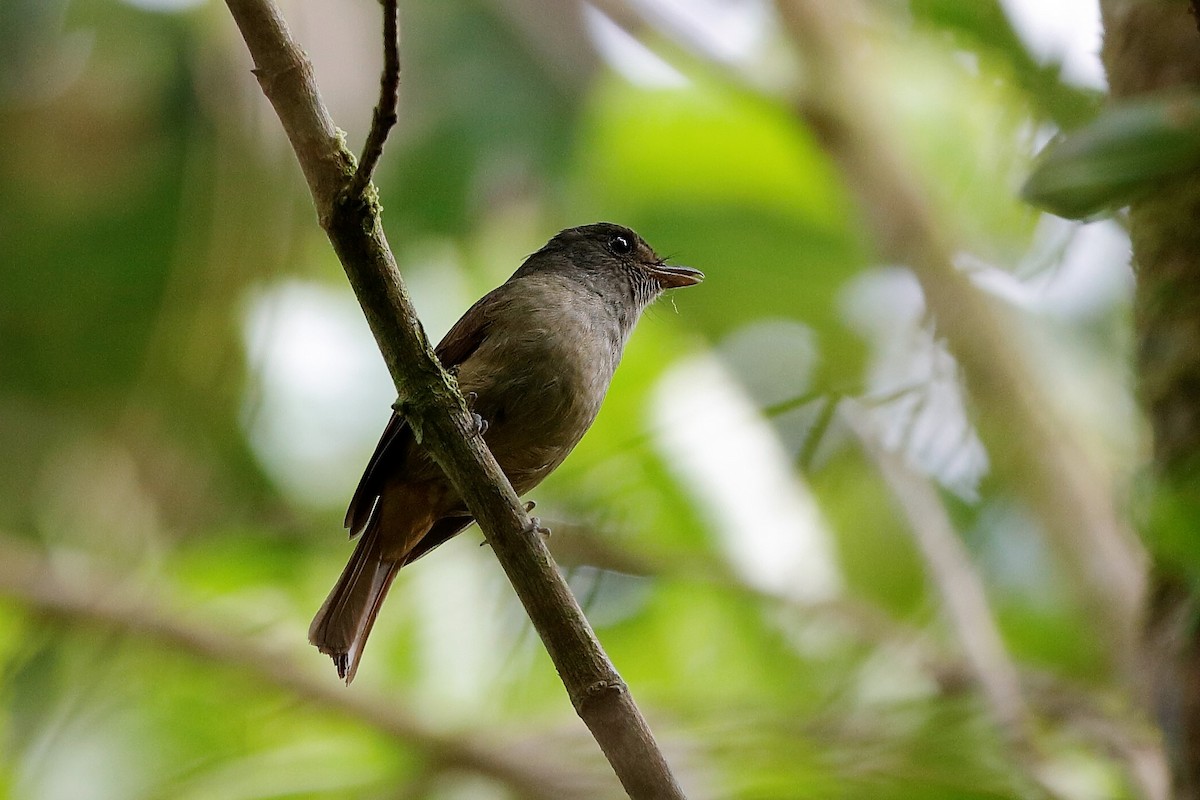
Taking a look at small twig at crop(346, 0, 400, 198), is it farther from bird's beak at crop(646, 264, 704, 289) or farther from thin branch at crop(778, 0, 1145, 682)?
bird's beak at crop(646, 264, 704, 289)

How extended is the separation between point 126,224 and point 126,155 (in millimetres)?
542

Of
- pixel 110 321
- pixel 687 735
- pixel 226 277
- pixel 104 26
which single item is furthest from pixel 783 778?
pixel 104 26

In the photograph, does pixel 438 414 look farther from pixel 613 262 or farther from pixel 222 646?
pixel 222 646

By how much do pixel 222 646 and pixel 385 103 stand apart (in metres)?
3.43

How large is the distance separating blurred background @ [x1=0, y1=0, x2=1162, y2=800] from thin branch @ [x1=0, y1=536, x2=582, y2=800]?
0.06 ft

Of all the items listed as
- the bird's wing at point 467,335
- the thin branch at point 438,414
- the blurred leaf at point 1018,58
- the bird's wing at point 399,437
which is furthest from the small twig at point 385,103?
the bird's wing at point 467,335

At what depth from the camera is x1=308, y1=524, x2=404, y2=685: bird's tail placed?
3.66 meters

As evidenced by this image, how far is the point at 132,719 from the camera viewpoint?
18.6 feet

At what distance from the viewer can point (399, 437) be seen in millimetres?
3664

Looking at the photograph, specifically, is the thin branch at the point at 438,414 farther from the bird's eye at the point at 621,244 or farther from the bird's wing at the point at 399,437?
the bird's eye at the point at 621,244

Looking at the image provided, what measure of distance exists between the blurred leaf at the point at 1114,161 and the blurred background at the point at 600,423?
2.08 ft

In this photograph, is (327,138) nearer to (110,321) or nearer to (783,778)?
(783,778)

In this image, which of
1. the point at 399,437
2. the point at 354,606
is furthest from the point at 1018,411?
the point at 354,606

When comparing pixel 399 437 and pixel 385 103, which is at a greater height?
pixel 399 437
